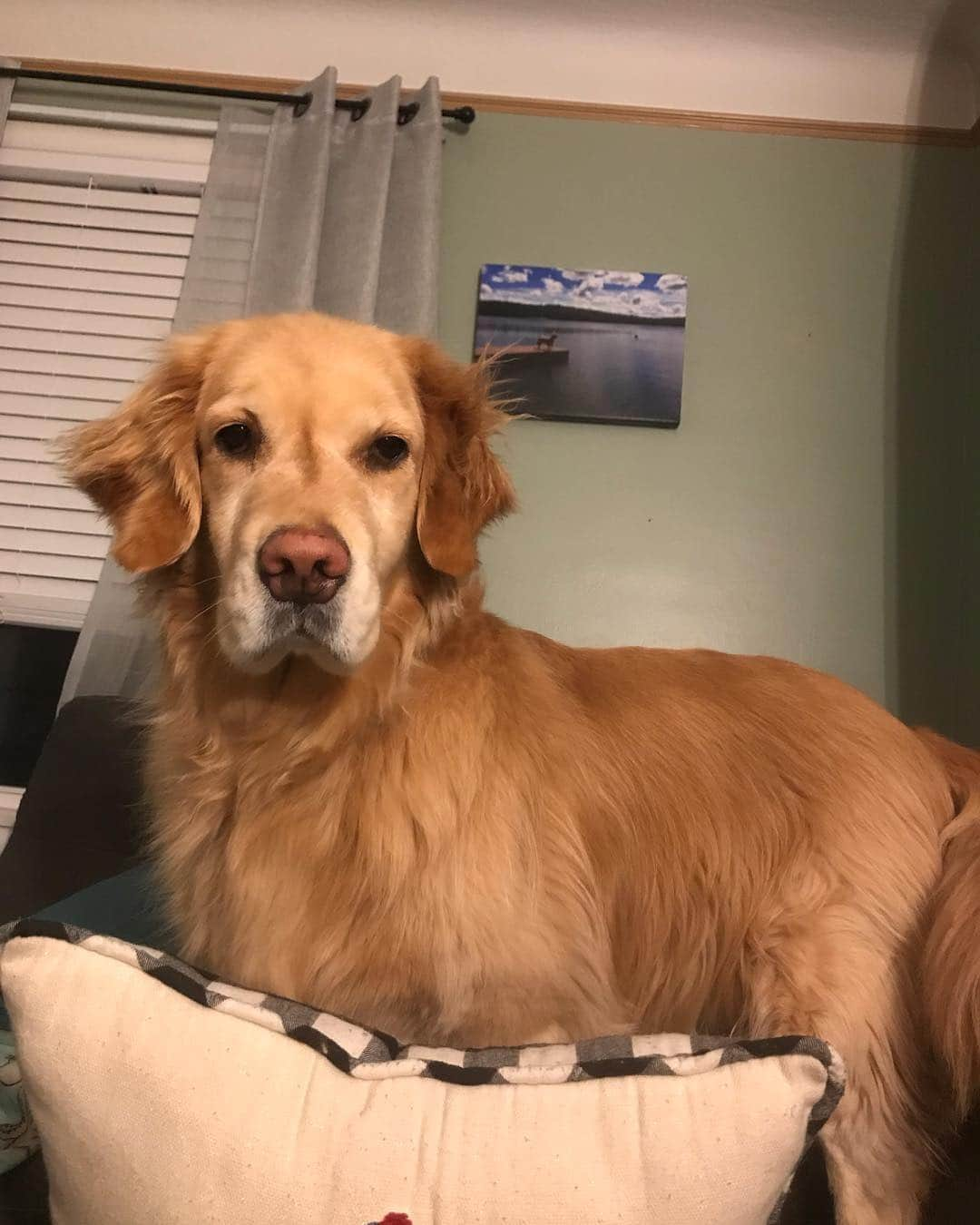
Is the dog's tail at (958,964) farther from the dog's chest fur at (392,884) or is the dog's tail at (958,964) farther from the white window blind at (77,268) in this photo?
the white window blind at (77,268)

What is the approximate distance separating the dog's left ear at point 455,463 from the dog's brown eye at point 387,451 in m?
0.04

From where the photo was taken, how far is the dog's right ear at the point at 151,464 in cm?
104

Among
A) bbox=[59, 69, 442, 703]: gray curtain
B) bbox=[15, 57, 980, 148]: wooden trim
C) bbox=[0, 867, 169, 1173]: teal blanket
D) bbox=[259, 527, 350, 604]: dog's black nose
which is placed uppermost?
bbox=[15, 57, 980, 148]: wooden trim

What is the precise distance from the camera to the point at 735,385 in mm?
2191

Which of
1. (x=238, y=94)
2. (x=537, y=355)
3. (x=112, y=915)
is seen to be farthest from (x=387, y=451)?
(x=238, y=94)

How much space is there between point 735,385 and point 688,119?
752 mm

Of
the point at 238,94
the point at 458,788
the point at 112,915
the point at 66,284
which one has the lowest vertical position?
the point at 112,915

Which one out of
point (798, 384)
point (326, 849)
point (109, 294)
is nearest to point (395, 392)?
point (326, 849)

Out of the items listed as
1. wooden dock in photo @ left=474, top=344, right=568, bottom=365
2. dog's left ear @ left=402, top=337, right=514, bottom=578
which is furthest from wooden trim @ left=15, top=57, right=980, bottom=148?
dog's left ear @ left=402, top=337, right=514, bottom=578

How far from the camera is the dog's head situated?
2.97 feet

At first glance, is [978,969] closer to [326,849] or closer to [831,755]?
[831,755]

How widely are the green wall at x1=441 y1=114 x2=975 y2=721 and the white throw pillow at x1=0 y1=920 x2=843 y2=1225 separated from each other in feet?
4.94

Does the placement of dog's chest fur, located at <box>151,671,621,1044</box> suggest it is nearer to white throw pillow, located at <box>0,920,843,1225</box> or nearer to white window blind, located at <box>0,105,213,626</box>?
white throw pillow, located at <box>0,920,843,1225</box>

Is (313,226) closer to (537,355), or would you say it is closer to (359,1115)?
(537,355)
